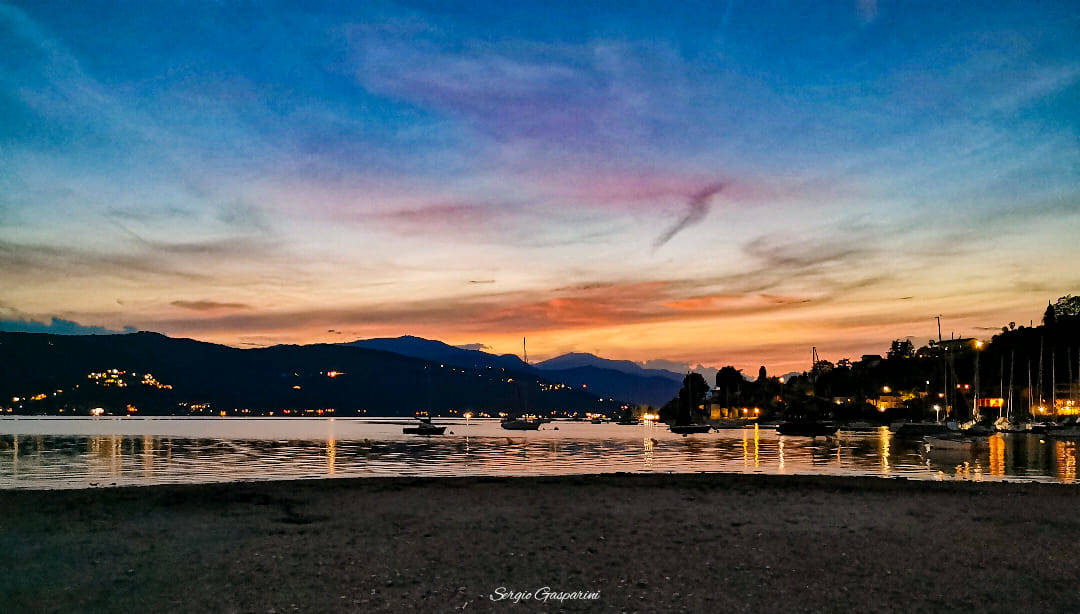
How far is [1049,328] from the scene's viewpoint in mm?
158250

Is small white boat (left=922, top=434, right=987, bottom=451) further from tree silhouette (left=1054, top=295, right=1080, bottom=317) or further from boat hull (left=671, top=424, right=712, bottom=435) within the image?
tree silhouette (left=1054, top=295, right=1080, bottom=317)

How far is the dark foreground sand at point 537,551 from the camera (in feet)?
40.0

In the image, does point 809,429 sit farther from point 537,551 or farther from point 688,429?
point 537,551

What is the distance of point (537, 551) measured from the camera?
1658 cm

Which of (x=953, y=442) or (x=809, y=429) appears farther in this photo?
(x=809, y=429)

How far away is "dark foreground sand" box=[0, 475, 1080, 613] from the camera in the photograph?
12203 mm

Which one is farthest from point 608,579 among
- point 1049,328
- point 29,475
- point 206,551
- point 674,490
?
point 1049,328

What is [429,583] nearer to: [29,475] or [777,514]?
[777,514]

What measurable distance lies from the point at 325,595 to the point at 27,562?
720 centimetres

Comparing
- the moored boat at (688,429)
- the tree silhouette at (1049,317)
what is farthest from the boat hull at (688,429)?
the tree silhouette at (1049,317)

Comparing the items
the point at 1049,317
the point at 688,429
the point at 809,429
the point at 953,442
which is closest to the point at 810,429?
the point at 809,429
